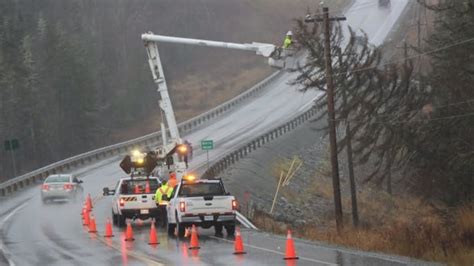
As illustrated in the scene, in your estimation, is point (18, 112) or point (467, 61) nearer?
point (467, 61)

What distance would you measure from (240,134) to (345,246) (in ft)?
153

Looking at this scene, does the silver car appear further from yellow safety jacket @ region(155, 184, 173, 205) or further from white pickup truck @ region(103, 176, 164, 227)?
yellow safety jacket @ region(155, 184, 173, 205)

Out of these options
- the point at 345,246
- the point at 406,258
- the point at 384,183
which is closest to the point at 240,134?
the point at 384,183

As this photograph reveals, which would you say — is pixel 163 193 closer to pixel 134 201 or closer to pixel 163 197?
pixel 163 197

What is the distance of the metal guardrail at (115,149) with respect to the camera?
5603 cm

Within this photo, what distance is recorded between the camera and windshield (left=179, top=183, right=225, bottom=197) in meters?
28.1

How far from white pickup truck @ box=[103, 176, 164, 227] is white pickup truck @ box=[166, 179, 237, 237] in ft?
16.2

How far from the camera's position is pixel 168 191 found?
30469 mm

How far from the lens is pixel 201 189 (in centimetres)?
2822

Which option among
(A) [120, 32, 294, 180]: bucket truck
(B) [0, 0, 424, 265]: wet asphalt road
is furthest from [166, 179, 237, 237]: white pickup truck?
(A) [120, 32, 294, 180]: bucket truck

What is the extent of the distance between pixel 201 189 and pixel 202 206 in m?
0.89

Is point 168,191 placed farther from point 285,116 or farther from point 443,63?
point 285,116

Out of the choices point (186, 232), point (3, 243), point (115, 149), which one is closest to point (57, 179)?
point (3, 243)

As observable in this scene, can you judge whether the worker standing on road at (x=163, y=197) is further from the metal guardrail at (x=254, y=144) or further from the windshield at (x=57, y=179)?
the windshield at (x=57, y=179)
